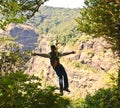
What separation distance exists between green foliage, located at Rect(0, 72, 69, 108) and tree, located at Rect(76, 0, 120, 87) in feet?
36.3

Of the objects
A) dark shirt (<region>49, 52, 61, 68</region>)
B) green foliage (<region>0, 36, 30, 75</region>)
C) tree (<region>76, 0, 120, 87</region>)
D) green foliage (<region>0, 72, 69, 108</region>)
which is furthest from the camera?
tree (<region>76, 0, 120, 87</region>)

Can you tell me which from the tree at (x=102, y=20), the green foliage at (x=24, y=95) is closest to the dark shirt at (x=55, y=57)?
the green foliage at (x=24, y=95)

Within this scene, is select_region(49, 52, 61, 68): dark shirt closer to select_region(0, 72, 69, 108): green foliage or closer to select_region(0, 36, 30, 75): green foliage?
select_region(0, 36, 30, 75): green foliage

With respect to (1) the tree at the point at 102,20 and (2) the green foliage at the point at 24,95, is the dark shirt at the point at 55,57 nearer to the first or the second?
(2) the green foliage at the point at 24,95

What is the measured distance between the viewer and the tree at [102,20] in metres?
18.9

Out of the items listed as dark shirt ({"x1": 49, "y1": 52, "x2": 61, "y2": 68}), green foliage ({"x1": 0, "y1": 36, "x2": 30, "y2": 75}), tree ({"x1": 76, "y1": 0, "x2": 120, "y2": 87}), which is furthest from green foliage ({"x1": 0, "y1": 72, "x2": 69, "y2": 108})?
tree ({"x1": 76, "y1": 0, "x2": 120, "y2": 87})

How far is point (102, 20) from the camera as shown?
19.7 m

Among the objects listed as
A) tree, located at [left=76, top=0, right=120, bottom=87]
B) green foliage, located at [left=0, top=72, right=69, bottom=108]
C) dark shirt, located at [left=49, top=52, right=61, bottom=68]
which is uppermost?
tree, located at [left=76, top=0, right=120, bottom=87]

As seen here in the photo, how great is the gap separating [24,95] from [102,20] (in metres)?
13.3

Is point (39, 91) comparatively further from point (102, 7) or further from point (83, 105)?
point (102, 7)

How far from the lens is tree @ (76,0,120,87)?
18906mm

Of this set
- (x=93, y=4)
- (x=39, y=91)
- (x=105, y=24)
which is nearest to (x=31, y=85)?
(x=39, y=91)

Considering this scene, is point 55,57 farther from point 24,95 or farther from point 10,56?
point 24,95

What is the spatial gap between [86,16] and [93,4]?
39.3 inches
